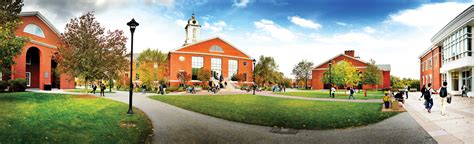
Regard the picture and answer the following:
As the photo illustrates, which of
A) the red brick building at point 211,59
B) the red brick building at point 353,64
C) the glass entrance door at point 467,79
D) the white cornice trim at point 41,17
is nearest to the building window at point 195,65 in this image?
the red brick building at point 211,59

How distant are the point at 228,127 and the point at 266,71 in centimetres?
4976

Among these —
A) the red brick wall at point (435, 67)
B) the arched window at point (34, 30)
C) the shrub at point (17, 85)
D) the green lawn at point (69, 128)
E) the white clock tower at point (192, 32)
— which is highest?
the white clock tower at point (192, 32)

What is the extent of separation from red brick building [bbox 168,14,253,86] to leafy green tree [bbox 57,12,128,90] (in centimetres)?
2344

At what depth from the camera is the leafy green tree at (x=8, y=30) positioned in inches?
470

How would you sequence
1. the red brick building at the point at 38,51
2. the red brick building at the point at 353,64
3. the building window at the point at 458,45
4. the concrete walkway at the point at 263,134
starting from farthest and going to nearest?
the red brick building at the point at 353,64 → the red brick building at the point at 38,51 → the building window at the point at 458,45 → the concrete walkway at the point at 263,134

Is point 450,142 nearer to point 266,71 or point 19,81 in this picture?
point 19,81

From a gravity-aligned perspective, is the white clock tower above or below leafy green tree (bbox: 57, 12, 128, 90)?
above

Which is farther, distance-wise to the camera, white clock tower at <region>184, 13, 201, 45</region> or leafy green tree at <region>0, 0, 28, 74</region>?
white clock tower at <region>184, 13, 201, 45</region>

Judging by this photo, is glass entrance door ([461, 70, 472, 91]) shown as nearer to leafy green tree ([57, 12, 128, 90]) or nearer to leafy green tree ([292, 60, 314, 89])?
leafy green tree ([57, 12, 128, 90])

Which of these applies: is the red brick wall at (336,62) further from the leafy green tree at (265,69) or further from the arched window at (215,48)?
the arched window at (215,48)

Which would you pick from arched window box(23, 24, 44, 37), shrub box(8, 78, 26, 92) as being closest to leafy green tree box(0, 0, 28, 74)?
shrub box(8, 78, 26, 92)

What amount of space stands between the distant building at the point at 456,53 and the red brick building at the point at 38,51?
35003 mm

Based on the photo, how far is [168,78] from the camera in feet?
139

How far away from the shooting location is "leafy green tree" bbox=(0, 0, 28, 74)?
11.9 metres
